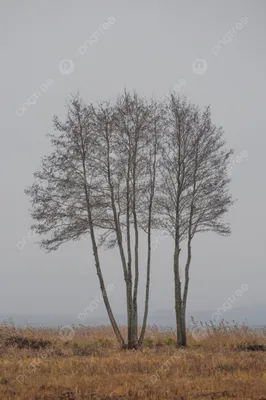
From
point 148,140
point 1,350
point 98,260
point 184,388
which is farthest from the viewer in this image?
point 148,140

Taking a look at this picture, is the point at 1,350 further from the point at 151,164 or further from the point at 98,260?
the point at 151,164

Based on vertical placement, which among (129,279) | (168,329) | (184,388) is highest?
(129,279)

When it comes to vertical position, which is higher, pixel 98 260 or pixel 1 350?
pixel 98 260

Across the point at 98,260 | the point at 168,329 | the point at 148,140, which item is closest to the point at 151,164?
the point at 148,140

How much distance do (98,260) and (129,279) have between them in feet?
5.03

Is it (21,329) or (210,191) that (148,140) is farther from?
(21,329)

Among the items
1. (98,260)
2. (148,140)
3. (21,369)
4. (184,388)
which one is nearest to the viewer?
(184,388)

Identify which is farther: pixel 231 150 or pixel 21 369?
pixel 231 150

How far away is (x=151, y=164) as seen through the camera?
76.1 ft

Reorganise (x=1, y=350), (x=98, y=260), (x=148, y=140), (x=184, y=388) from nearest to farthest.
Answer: (x=184, y=388) < (x=1, y=350) < (x=98, y=260) < (x=148, y=140)

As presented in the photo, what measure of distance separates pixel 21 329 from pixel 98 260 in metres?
6.15

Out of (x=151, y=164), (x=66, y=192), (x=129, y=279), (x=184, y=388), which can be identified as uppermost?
(x=151, y=164)

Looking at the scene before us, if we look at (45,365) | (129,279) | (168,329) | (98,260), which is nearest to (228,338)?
(168,329)

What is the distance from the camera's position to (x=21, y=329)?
80.2 feet
